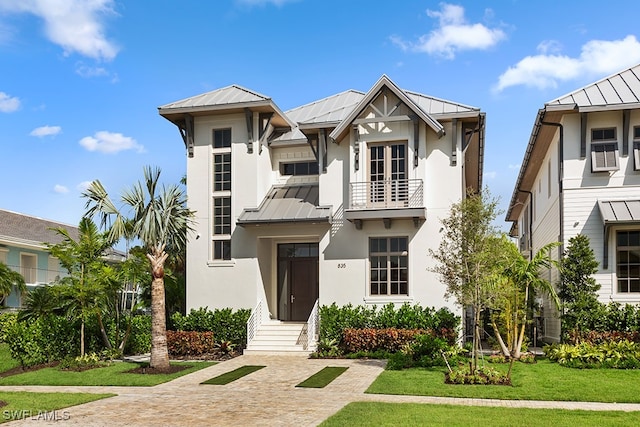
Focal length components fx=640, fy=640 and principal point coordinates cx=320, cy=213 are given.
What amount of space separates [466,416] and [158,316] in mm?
9231

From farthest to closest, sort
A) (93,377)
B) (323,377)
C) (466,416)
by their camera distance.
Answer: (93,377)
(323,377)
(466,416)

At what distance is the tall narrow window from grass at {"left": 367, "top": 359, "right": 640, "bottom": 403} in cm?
600

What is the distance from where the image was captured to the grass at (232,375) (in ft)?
49.6

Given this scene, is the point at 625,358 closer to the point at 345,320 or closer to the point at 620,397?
the point at 620,397

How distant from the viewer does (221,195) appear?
21.8 meters

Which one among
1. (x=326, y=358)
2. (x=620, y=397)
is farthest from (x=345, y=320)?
(x=620, y=397)

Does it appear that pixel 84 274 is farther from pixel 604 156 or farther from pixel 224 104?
pixel 604 156

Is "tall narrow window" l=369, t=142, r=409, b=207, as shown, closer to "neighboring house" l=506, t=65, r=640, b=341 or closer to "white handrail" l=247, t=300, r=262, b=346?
"neighboring house" l=506, t=65, r=640, b=341

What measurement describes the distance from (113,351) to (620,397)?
Answer: 44.7 ft

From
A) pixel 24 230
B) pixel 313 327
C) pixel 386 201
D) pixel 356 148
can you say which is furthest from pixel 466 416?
pixel 24 230

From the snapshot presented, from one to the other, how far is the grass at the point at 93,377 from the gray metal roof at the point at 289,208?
17.8ft

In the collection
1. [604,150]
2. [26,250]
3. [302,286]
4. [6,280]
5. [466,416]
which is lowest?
[466,416]

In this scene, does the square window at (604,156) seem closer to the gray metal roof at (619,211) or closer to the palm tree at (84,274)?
the gray metal roof at (619,211)

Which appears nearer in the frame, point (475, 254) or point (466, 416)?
point (466, 416)
